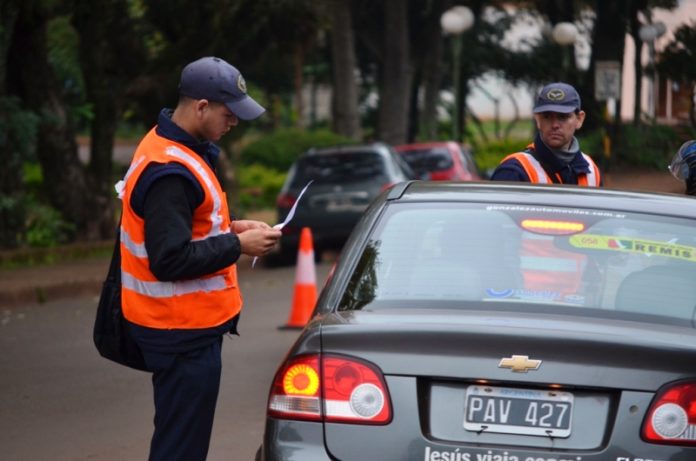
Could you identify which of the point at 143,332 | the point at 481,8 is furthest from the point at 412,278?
the point at 481,8

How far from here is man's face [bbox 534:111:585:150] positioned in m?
7.22

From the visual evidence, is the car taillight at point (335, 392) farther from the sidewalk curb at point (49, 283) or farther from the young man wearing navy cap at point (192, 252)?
the sidewalk curb at point (49, 283)

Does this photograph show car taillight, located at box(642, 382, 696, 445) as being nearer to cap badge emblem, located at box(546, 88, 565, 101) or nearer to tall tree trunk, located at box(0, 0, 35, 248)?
cap badge emblem, located at box(546, 88, 565, 101)

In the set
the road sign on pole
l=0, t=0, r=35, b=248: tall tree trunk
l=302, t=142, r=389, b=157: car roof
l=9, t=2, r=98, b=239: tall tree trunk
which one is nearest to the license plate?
l=0, t=0, r=35, b=248: tall tree trunk

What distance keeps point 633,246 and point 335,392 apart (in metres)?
1.27

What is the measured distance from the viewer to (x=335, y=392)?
438cm

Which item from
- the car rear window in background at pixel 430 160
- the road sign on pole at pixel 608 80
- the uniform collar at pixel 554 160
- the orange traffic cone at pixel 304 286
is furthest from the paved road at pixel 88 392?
the road sign on pole at pixel 608 80

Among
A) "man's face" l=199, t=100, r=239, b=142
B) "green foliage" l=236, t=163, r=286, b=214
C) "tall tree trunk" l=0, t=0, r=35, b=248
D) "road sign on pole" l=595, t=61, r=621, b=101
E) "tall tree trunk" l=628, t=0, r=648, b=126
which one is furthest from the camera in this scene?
"tall tree trunk" l=628, t=0, r=648, b=126

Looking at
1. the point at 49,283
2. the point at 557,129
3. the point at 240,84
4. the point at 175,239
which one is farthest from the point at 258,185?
the point at 175,239

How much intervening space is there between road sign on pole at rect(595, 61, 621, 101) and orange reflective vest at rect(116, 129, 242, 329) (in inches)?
917

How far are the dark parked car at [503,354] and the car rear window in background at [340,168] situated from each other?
564 inches

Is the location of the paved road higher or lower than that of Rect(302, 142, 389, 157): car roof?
lower

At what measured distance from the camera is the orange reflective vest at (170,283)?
16.0ft

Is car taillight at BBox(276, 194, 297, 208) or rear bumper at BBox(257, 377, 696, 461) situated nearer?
rear bumper at BBox(257, 377, 696, 461)
